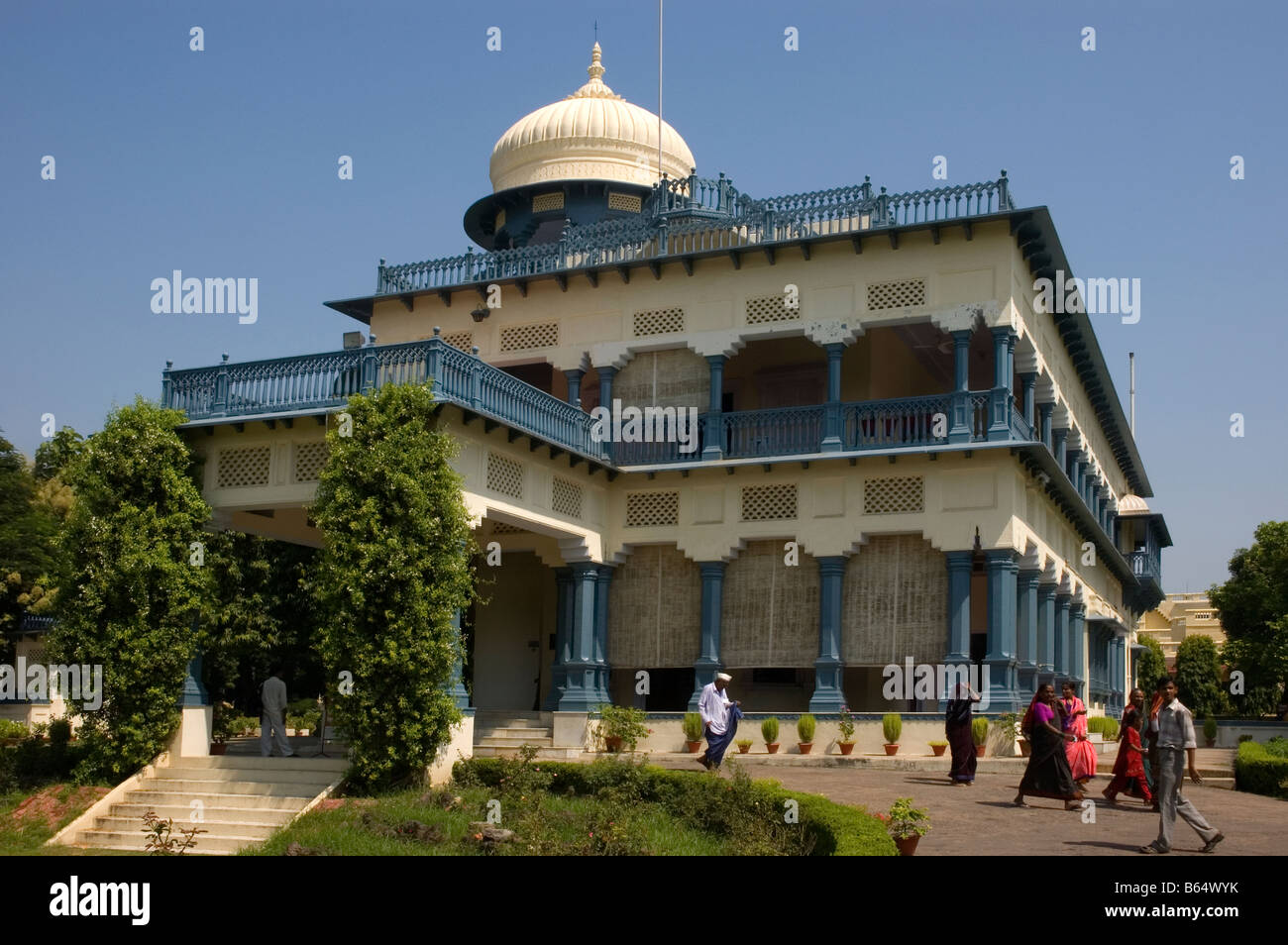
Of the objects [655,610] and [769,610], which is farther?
[655,610]

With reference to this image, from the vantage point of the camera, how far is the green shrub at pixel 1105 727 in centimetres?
2772

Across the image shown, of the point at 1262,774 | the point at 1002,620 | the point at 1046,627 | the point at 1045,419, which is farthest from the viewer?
the point at 1045,419

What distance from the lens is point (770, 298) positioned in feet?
83.7

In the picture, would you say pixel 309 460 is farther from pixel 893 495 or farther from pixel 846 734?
pixel 893 495

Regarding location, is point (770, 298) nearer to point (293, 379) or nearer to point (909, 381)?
point (909, 381)

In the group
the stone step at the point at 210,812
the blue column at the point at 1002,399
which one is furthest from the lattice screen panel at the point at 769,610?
the stone step at the point at 210,812

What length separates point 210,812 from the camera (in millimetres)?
18609

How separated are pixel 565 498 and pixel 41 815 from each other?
9.48 metres

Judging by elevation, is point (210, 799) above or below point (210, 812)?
above

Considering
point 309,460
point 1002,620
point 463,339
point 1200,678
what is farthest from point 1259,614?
point 309,460

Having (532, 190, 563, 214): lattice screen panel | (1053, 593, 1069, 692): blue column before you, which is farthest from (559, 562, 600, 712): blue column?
(1053, 593, 1069, 692): blue column

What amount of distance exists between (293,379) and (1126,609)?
1230 inches

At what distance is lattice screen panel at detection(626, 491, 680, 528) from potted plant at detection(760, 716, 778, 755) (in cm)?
405
